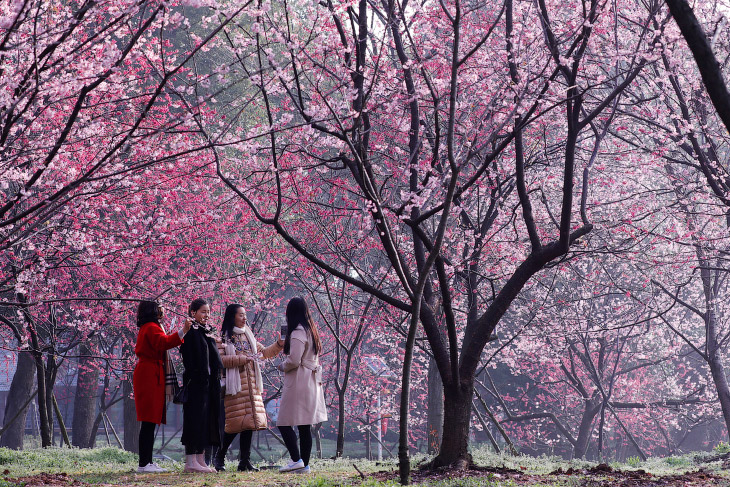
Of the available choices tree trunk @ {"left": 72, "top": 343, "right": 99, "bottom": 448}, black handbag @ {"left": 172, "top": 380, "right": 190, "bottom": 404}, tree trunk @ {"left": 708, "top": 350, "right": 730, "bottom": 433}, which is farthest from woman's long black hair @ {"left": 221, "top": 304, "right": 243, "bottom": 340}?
tree trunk @ {"left": 72, "top": 343, "right": 99, "bottom": 448}

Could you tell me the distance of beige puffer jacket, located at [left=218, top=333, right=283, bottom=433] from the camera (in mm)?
7699

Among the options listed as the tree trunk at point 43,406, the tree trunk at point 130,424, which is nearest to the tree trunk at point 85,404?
the tree trunk at point 130,424

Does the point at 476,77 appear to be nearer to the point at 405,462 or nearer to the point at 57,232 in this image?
the point at 405,462

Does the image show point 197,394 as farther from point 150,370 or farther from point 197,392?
point 150,370

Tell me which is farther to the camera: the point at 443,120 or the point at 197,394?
the point at 443,120

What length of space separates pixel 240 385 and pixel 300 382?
70 cm

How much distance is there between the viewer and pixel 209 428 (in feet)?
23.7

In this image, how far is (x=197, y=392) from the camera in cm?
712

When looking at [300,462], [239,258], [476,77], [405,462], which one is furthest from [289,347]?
[239,258]

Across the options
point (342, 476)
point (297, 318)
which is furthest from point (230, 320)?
point (342, 476)

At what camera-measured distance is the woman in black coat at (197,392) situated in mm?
7051

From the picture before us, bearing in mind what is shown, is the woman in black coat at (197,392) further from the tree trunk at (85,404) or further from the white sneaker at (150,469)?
the tree trunk at (85,404)

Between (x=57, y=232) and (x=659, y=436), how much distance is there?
86.3 ft

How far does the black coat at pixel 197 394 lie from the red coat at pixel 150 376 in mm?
241
